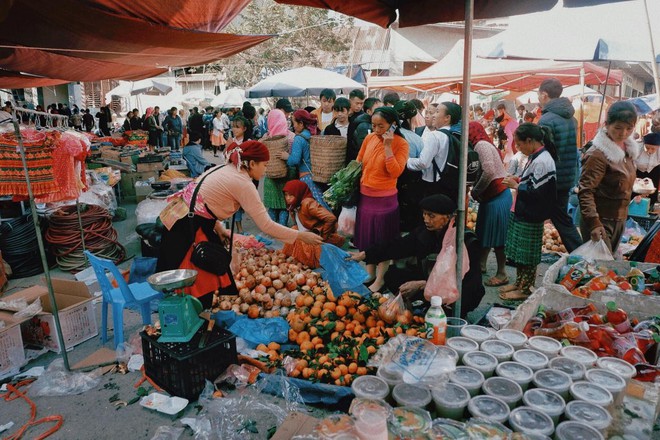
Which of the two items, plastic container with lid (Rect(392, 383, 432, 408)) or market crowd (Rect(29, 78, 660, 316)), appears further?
Answer: market crowd (Rect(29, 78, 660, 316))

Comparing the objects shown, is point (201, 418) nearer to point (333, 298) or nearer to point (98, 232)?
point (333, 298)

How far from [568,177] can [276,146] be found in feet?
12.0

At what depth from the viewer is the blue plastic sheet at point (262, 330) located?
386 cm

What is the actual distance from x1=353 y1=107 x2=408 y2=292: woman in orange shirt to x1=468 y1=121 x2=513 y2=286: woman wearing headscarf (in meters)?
0.96

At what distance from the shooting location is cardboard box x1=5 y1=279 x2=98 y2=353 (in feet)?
13.0

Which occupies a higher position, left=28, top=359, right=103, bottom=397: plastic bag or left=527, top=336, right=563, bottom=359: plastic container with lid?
Answer: left=527, top=336, right=563, bottom=359: plastic container with lid

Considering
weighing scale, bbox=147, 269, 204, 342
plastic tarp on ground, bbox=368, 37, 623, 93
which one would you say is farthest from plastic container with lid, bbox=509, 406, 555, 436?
plastic tarp on ground, bbox=368, 37, 623, 93

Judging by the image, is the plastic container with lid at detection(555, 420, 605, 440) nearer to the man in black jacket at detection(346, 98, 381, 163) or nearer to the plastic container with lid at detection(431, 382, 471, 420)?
the plastic container with lid at detection(431, 382, 471, 420)

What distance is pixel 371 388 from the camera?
7.67ft

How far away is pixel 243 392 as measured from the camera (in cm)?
319

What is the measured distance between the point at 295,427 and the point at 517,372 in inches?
46.4

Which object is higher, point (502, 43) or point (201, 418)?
point (502, 43)

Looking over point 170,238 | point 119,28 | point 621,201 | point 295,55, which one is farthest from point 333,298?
point 295,55

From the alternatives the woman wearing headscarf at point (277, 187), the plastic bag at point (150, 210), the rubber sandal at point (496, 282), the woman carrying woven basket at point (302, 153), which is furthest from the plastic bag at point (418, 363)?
the plastic bag at point (150, 210)
